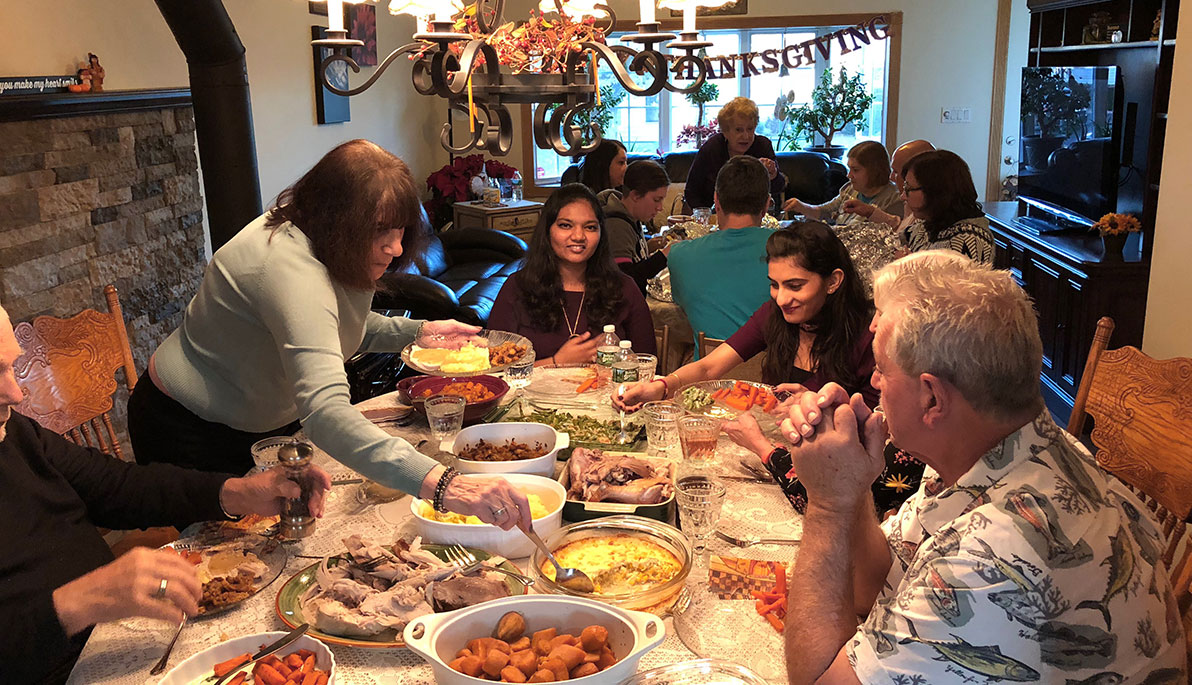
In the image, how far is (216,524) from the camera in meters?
1.81

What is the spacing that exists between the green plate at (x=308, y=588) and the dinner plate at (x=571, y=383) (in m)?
0.94

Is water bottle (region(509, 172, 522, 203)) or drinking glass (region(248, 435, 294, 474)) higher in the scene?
water bottle (region(509, 172, 522, 203))

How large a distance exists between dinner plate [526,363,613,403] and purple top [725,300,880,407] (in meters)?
0.47

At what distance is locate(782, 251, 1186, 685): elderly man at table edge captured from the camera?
1.16 m

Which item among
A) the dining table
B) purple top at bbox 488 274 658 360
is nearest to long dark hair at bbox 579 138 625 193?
purple top at bbox 488 274 658 360

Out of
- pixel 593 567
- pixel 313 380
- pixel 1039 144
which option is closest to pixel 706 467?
pixel 593 567

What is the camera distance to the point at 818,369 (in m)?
2.65

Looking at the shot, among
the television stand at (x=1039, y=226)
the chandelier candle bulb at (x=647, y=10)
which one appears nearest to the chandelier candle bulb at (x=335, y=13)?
the chandelier candle bulb at (x=647, y=10)

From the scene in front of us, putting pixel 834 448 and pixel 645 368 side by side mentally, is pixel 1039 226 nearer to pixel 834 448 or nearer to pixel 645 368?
pixel 645 368

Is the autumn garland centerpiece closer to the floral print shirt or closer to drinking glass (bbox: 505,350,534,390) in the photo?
drinking glass (bbox: 505,350,534,390)

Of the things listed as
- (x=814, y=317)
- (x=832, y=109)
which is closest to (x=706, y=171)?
(x=832, y=109)

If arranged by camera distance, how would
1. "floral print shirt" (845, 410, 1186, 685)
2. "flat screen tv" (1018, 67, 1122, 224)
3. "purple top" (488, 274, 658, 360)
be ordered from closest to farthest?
"floral print shirt" (845, 410, 1186, 685) → "purple top" (488, 274, 658, 360) → "flat screen tv" (1018, 67, 1122, 224)

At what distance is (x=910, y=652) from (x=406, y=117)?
291 inches

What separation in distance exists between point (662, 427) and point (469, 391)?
1.76 ft
